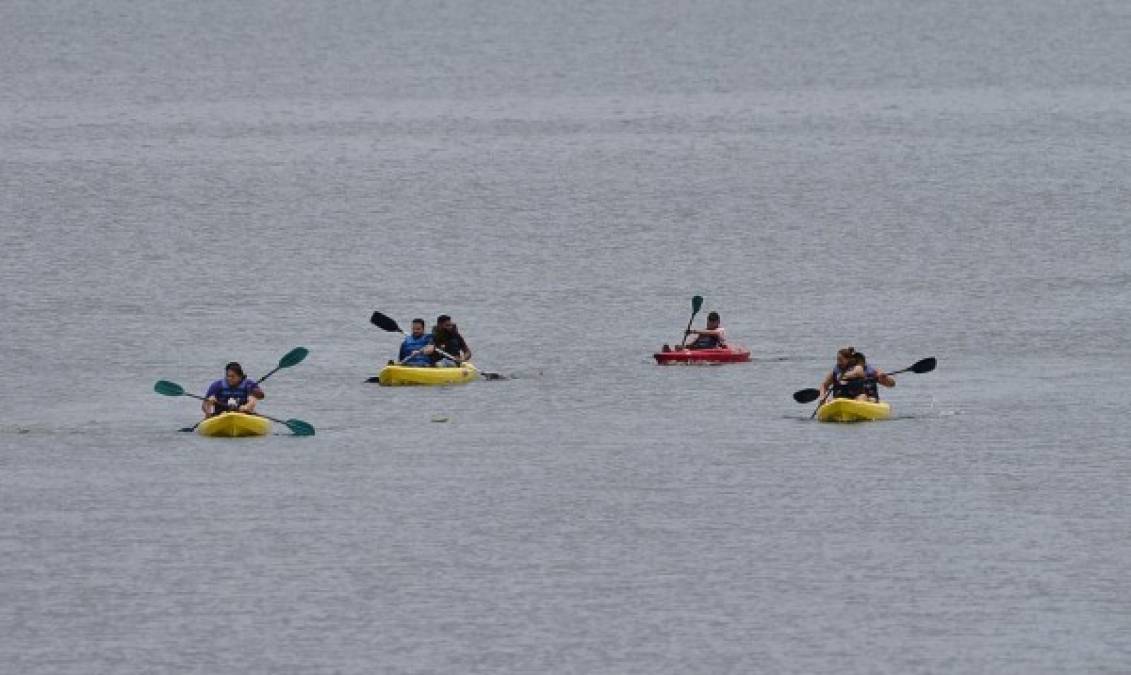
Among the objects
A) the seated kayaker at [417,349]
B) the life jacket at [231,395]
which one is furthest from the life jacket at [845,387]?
the life jacket at [231,395]

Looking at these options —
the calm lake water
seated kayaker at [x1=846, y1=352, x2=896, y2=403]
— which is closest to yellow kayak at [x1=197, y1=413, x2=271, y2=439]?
the calm lake water

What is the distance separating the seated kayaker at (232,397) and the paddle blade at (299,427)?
76 centimetres

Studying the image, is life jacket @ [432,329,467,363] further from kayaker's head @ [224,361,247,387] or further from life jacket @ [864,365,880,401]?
life jacket @ [864,365,880,401]

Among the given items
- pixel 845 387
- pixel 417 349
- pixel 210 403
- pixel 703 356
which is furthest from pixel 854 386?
pixel 210 403

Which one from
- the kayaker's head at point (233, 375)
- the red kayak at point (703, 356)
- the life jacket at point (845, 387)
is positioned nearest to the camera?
the kayaker's head at point (233, 375)

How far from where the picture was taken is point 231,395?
4400cm

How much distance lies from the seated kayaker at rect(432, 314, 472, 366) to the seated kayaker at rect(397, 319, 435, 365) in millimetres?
116

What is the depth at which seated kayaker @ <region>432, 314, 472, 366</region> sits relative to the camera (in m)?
50.3

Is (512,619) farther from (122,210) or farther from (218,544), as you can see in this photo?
(122,210)

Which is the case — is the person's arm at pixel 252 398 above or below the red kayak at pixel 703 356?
below

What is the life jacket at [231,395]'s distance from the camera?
43.8 m

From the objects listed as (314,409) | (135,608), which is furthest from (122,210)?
(135,608)

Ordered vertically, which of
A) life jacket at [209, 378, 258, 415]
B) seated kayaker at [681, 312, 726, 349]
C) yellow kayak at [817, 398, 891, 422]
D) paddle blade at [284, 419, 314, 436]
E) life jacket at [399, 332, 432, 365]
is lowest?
paddle blade at [284, 419, 314, 436]

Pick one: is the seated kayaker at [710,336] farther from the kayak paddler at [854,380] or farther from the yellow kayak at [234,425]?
the yellow kayak at [234,425]
